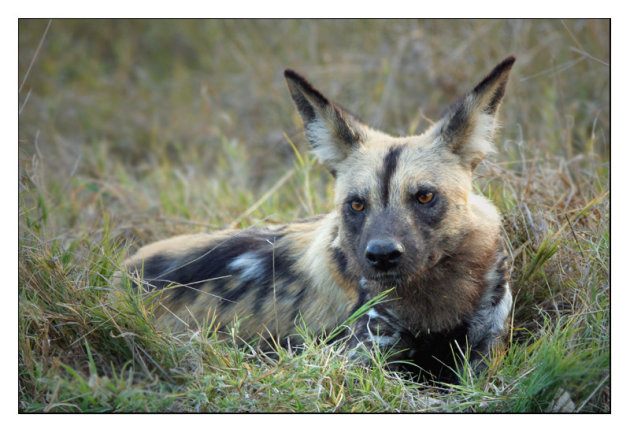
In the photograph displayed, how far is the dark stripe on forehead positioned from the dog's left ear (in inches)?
10.5

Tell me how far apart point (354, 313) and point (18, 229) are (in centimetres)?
180

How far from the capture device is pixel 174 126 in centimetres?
820

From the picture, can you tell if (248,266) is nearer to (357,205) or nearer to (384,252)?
(357,205)

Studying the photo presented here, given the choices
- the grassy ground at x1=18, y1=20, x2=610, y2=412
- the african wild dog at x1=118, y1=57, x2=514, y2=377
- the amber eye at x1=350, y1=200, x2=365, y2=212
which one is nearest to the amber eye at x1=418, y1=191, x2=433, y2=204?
the african wild dog at x1=118, y1=57, x2=514, y2=377

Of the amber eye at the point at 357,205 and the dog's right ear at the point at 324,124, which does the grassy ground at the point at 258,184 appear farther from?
the dog's right ear at the point at 324,124


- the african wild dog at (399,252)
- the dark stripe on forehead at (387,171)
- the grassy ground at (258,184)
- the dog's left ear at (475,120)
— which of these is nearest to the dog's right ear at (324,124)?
the african wild dog at (399,252)

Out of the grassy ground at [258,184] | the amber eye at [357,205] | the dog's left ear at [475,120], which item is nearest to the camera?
the grassy ground at [258,184]

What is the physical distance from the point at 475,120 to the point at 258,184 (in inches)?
154

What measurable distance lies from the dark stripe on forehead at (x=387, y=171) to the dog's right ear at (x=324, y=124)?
25cm

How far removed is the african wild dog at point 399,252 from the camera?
314 centimetres

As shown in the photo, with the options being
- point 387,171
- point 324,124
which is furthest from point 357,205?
point 324,124

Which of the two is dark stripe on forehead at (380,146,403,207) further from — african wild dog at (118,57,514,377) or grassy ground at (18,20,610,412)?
grassy ground at (18,20,610,412)
